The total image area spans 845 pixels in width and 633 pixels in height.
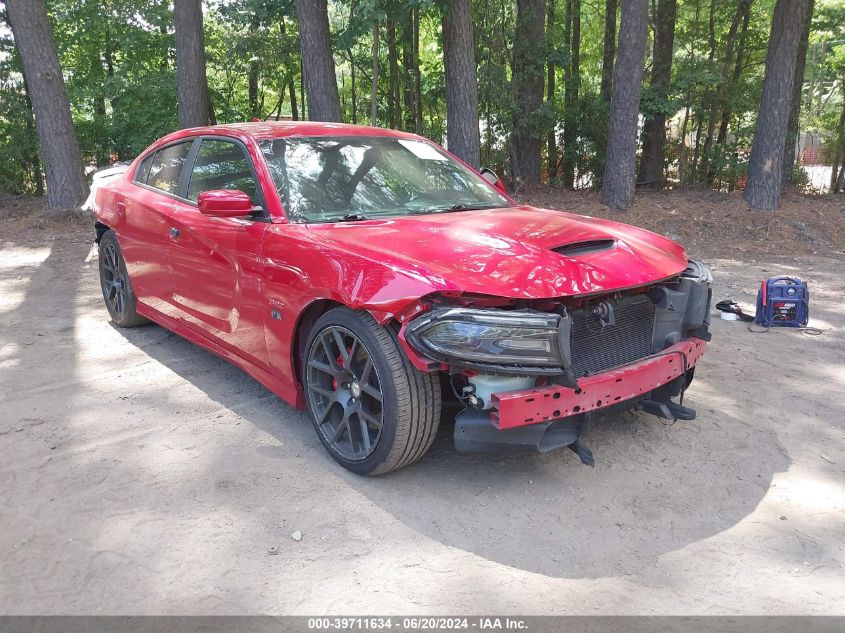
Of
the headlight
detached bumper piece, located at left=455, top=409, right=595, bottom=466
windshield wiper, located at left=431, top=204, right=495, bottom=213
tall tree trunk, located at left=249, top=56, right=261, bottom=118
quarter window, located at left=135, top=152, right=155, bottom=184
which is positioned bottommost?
detached bumper piece, located at left=455, top=409, right=595, bottom=466

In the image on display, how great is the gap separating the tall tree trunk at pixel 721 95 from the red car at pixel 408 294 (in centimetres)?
1103

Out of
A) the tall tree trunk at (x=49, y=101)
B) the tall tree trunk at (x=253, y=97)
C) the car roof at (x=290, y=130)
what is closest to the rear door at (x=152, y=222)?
the car roof at (x=290, y=130)

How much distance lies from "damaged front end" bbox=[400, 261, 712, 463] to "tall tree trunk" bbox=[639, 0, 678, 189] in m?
11.5

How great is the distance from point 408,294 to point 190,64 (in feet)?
38.8

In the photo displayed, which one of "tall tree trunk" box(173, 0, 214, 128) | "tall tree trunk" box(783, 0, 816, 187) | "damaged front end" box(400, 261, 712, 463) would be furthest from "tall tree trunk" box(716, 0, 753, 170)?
"damaged front end" box(400, 261, 712, 463)

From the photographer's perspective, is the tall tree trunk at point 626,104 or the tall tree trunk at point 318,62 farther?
the tall tree trunk at point 318,62

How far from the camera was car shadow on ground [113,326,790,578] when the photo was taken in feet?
9.21

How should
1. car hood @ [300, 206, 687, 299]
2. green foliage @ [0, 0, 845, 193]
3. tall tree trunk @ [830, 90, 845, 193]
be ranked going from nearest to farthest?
car hood @ [300, 206, 687, 299], green foliage @ [0, 0, 845, 193], tall tree trunk @ [830, 90, 845, 193]

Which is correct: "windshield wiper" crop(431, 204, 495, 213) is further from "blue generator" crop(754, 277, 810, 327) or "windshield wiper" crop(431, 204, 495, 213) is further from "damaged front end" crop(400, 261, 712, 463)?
"blue generator" crop(754, 277, 810, 327)

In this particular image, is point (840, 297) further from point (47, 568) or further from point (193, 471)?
point (47, 568)

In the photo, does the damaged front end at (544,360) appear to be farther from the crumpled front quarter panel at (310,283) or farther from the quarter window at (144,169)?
the quarter window at (144,169)

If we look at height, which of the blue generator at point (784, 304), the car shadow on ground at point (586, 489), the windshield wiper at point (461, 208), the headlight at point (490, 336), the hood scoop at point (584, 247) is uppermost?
the windshield wiper at point (461, 208)

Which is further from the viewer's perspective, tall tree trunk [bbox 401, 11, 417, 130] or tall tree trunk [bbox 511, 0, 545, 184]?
tall tree trunk [bbox 401, 11, 417, 130]

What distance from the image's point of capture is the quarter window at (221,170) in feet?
13.2
